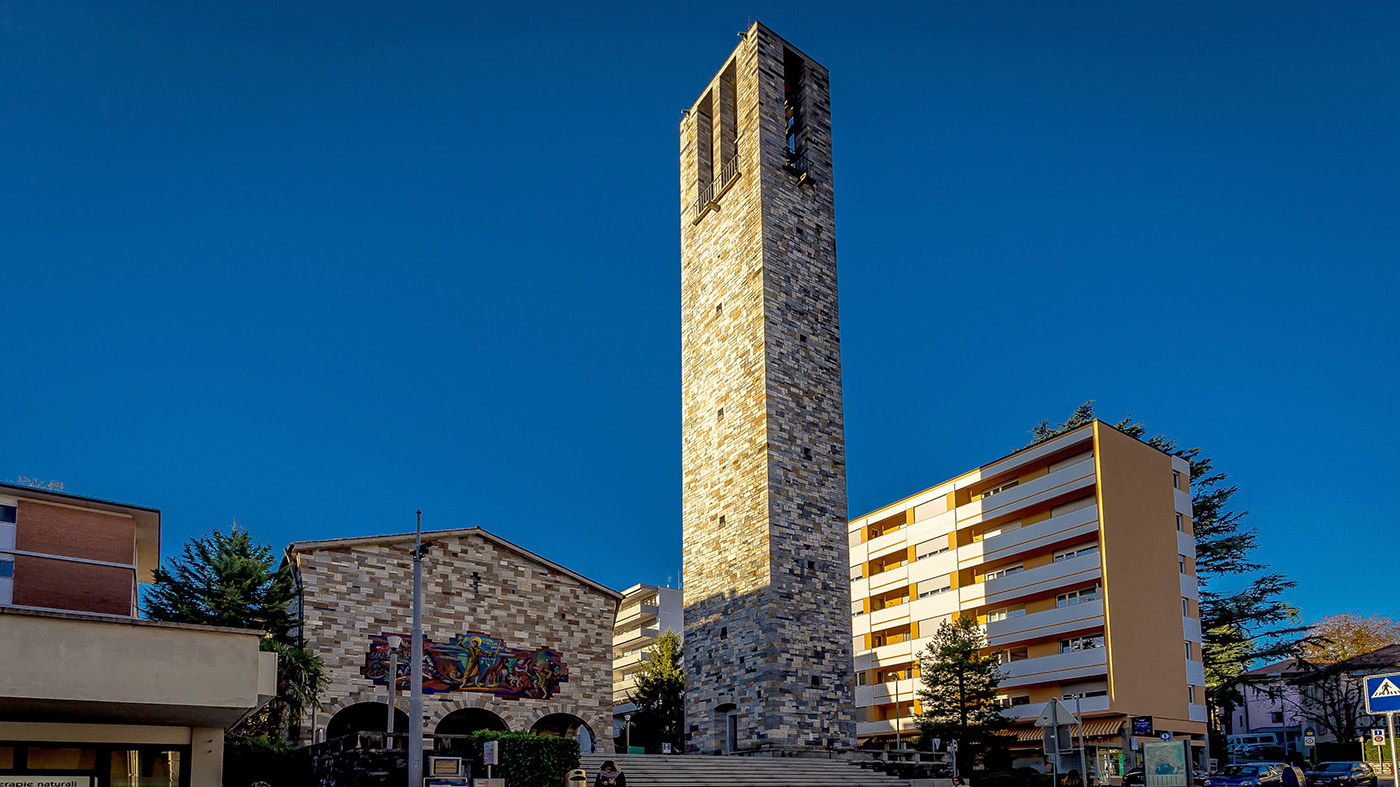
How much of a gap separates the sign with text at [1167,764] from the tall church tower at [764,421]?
13015 millimetres

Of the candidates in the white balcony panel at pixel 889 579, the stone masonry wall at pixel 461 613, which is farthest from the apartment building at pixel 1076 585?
the stone masonry wall at pixel 461 613

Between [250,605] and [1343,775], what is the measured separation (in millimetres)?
34342

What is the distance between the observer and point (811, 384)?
4009 centimetres

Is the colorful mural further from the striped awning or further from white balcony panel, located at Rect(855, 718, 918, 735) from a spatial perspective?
white balcony panel, located at Rect(855, 718, 918, 735)

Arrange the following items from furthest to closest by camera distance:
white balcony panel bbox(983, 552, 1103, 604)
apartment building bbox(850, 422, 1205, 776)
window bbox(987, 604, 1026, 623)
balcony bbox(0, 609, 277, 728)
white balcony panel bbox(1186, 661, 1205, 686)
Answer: window bbox(987, 604, 1026, 623) < white balcony panel bbox(1186, 661, 1205, 686) < white balcony panel bbox(983, 552, 1103, 604) < apartment building bbox(850, 422, 1205, 776) < balcony bbox(0, 609, 277, 728)

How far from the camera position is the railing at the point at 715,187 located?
43594 mm

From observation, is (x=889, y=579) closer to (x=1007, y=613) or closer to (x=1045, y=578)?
(x=1007, y=613)

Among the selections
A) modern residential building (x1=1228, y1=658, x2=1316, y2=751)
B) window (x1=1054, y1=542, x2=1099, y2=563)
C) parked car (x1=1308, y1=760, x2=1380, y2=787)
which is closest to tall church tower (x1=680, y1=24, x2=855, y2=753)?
window (x1=1054, y1=542, x2=1099, y2=563)

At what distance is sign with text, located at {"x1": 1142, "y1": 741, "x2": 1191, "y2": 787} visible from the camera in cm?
2316

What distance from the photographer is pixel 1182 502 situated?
48031mm

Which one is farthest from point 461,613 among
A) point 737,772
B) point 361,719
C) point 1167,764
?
point 1167,764

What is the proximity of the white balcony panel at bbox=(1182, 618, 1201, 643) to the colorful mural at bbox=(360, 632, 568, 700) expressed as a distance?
26.2m

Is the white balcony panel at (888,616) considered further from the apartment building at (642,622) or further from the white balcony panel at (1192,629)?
the apartment building at (642,622)

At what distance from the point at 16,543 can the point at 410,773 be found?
11113 millimetres
